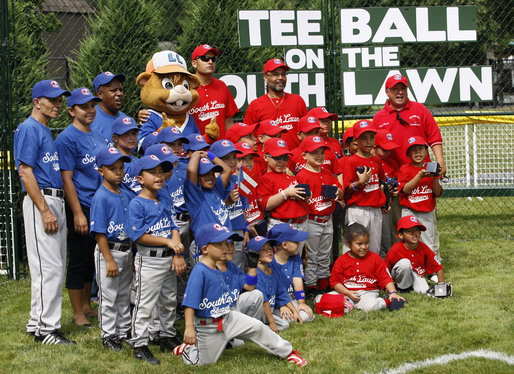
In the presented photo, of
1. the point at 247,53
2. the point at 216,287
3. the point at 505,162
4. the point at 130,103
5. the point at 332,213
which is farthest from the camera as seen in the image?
Answer: the point at 505,162

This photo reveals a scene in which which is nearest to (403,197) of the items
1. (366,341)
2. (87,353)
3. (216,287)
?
(366,341)

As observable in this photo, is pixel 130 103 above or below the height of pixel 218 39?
below

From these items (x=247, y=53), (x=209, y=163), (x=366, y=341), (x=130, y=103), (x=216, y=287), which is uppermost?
(x=247, y=53)

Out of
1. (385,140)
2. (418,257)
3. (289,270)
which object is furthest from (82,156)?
(418,257)

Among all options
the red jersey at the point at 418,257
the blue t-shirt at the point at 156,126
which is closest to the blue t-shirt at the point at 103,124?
the blue t-shirt at the point at 156,126

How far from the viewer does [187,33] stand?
10586mm

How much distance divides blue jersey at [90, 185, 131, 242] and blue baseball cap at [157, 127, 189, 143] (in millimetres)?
Answer: 560

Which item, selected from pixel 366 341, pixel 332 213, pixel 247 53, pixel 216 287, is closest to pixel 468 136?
pixel 247 53

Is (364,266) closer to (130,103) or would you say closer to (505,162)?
(130,103)

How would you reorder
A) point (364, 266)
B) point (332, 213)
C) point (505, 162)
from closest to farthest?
point (364, 266)
point (332, 213)
point (505, 162)

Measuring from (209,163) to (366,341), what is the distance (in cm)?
174

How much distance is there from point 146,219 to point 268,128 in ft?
6.42

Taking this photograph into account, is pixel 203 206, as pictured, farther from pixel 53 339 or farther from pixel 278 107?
pixel 278 107

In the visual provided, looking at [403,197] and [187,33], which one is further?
[187,33]
